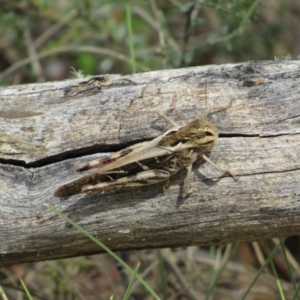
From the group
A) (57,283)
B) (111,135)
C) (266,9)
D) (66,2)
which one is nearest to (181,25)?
(266,9)

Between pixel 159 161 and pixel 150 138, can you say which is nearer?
pixel 159 161

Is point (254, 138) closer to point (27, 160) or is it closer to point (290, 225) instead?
point (290, 225)

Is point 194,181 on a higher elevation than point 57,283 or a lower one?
lower

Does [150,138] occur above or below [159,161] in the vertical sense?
above
